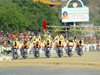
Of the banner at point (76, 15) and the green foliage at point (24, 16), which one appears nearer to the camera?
the green foliage at point (24, 16)

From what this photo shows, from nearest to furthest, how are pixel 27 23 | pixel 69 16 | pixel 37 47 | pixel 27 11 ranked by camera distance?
pixel 37 47, pixel 27 23, pixel 27 11, pixel 69 16

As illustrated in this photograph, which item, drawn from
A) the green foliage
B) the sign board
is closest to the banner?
the sign board

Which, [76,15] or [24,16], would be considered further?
[76,15]

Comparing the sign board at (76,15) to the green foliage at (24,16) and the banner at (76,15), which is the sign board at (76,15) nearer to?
the banner at (76,15)

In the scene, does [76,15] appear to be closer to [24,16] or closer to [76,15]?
[76,15]

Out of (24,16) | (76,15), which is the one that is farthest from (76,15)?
(24,16)

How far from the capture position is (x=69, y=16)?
9519cm

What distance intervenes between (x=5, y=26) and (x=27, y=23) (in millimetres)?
6350

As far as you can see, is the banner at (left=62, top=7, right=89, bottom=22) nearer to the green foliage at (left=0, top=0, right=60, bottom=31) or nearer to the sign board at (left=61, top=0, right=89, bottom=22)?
the sign board at (left=61, top=0, right=89, bottom=22)

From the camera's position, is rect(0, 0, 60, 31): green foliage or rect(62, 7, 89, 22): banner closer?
rect(0, 0, 60, 31): green foliage

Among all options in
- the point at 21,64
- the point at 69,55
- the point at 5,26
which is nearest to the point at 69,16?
the point at 5,26

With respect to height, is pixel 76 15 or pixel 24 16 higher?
pixel 76 15

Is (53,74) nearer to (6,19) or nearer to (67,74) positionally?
(67,74)

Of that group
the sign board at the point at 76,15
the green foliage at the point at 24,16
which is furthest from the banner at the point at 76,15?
the green foliage at the point at 24,16
